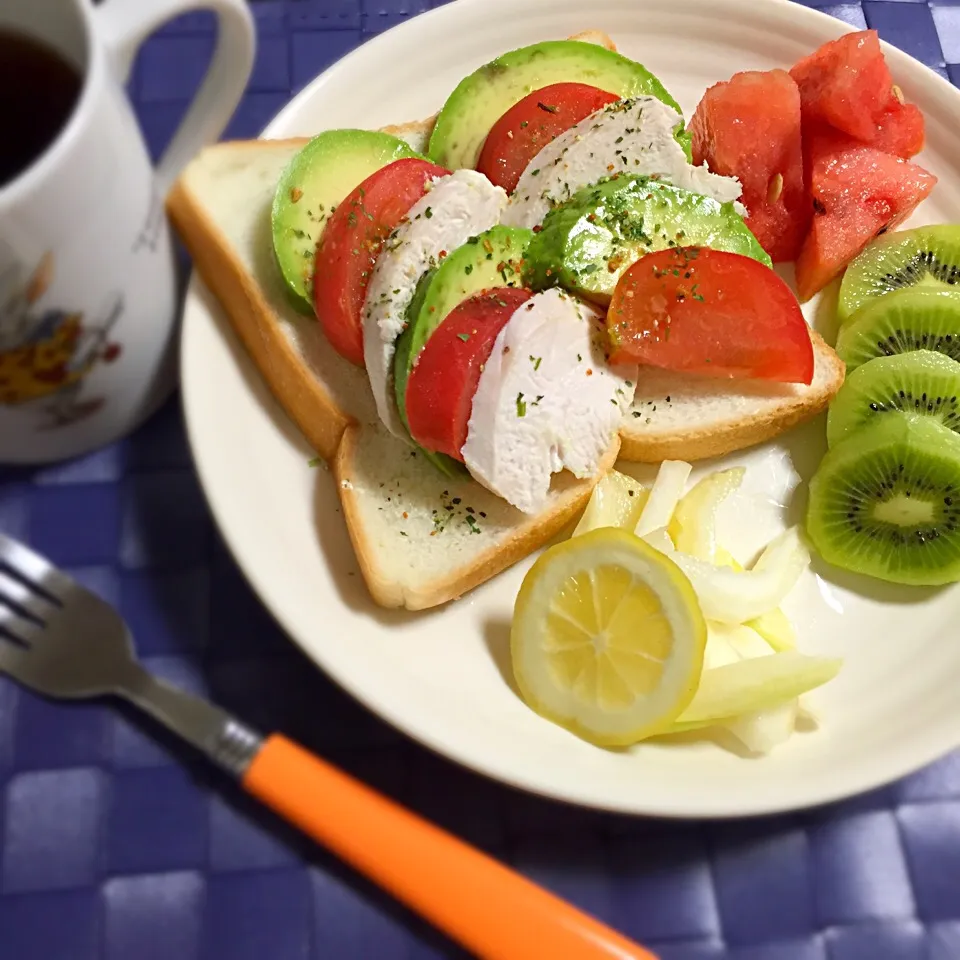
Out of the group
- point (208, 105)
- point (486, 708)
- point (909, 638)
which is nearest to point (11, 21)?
point (208, 105)

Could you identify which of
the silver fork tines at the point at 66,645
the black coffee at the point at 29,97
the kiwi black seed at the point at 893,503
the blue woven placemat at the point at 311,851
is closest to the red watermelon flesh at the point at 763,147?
the kiwi black seed at the point at 893,503

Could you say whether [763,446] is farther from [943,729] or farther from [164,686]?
[164,686]

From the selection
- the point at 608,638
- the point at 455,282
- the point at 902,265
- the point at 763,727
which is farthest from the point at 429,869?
the point at 902,265

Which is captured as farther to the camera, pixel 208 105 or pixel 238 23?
pixel 208 105

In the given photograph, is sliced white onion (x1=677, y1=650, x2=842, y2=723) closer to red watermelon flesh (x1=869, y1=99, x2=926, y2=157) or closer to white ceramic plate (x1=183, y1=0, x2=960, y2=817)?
white ceramic plate (x1=183, y1=0, x2=960, y2=817)

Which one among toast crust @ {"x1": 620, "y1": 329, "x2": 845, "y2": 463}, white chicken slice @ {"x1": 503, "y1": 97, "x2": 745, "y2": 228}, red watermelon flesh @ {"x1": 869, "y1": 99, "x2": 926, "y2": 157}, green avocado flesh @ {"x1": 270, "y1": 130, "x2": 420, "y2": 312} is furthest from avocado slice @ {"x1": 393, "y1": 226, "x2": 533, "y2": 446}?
red watermelon flesh @ {"x1": 869, "y1": 99, "x2": 926, "y2": 157}

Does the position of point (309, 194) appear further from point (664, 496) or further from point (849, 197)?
point (849, 197)
